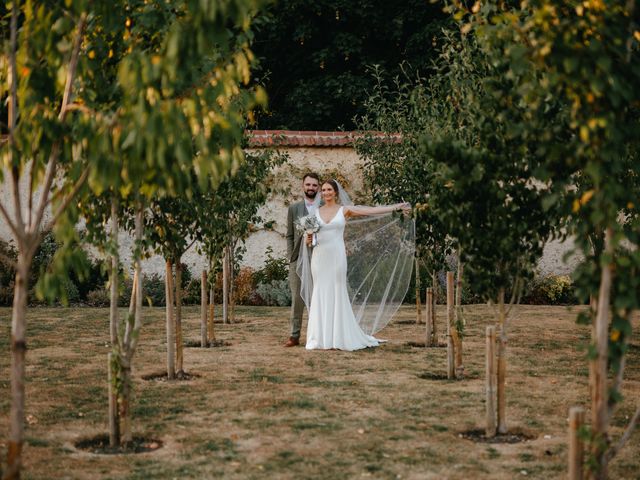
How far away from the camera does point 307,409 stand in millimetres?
7809

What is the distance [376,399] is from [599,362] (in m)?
3.77

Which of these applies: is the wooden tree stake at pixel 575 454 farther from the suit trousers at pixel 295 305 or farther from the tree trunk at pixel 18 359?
the suit trousers at pixel 295 305

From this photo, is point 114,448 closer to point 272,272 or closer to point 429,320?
point 429,320

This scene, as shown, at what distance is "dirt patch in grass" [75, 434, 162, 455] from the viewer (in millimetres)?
6488

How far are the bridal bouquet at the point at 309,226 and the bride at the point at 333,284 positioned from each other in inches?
2.3

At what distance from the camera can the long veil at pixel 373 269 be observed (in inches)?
469

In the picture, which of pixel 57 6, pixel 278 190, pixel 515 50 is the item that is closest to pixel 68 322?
pixel 278 190

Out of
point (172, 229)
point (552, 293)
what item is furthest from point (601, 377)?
point (552, 293)

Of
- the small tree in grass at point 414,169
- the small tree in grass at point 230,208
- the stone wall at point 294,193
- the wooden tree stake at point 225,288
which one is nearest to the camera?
Answer: the small tree in grass at point 230,208

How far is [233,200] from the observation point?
1102 centimetres

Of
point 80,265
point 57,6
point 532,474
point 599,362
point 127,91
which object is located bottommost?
point 532,474

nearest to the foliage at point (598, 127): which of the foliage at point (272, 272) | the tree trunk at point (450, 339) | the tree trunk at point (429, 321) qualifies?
the tree trunk at point (450, 339)

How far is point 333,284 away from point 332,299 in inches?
8.6

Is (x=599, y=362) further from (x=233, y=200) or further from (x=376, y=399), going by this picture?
(x=233, y=200)
